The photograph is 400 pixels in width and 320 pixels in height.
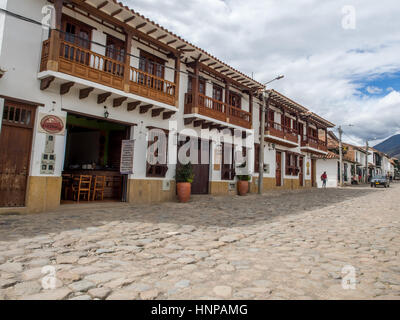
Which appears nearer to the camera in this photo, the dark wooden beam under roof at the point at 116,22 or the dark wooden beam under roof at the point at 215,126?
the dark wooden beam under roof at the point at 116,22

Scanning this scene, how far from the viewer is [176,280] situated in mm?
3248

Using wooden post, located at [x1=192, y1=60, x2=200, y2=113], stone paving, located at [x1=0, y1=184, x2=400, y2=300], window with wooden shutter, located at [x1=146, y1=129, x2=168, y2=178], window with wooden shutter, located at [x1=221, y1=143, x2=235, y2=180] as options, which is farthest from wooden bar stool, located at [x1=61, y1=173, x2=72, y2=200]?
window with wooden shutter, located at [x1=221, y1=143, x2=235, y2=180]

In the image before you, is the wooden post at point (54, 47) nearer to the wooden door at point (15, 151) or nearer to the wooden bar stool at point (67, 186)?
the wooden door at point (15, 151)

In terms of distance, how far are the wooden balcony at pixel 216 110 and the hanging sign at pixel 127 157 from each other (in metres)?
3.59

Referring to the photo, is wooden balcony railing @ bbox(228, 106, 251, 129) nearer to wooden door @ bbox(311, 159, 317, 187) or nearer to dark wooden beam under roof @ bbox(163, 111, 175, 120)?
dark wooden beam under roof @ bbox(163, 111, 175, 120)

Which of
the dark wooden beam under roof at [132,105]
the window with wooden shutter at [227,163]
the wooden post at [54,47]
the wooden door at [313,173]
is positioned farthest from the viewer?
the wooden door at [313,173]

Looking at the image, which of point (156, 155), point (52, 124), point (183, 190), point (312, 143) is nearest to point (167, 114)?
point (156, 155)

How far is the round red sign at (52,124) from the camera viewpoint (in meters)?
8.16

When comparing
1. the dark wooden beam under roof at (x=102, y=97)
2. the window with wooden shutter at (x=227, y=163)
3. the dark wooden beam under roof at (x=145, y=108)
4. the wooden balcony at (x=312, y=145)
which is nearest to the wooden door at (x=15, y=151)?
the dark wooden beam under roof at (x=102, y=97)

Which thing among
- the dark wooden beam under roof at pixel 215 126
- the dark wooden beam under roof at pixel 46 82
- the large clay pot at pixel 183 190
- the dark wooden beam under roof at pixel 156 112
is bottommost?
the large clay pot at pixel 183 190

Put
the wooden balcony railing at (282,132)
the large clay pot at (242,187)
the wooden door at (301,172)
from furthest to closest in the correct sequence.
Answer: the wooden door at (301,172)
the wooden balcony railing at (282,132)
the large clay pot at (242,187)

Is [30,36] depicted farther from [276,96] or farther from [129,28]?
[276,96]

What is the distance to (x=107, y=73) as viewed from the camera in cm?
913

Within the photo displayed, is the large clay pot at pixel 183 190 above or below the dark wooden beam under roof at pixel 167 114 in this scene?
below
